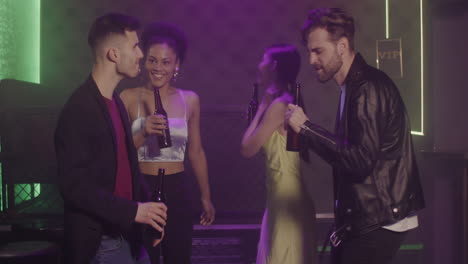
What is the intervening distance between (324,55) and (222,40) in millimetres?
2566

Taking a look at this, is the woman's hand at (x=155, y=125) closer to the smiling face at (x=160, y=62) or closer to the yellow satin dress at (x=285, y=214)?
the smiling face at (x=160, y=62)

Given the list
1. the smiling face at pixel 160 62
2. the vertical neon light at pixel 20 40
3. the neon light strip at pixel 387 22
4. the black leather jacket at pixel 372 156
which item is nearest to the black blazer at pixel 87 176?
the black leather jacket at pixel 372 156

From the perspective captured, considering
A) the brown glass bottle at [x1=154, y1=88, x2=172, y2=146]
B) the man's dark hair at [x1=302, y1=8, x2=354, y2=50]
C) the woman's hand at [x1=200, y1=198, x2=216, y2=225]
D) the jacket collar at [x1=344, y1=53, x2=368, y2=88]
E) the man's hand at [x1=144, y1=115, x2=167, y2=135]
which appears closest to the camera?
the jacket collar at [x1=344, y1=53, x2=368, y2=88]

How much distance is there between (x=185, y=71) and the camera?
4.57m

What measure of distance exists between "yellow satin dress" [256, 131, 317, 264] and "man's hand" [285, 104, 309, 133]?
641 millimetres

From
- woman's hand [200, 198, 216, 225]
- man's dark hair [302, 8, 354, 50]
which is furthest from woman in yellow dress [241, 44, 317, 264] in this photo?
man's dark hair [302, 8, 354, 50]

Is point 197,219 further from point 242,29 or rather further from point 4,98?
point 242,29

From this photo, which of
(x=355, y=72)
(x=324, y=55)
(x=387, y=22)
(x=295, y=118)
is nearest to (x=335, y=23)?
(x=324, y=55)

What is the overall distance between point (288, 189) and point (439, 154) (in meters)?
1.49

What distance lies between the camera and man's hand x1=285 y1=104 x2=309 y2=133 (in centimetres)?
210

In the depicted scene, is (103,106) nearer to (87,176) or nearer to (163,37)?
(87,176)

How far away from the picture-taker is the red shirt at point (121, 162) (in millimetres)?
1940

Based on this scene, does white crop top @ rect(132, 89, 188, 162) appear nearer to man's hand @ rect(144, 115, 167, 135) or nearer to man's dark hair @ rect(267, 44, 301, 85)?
man's hand @ rect(144, 115, 167, 135)

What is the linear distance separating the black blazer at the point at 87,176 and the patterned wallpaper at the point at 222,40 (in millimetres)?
2619
